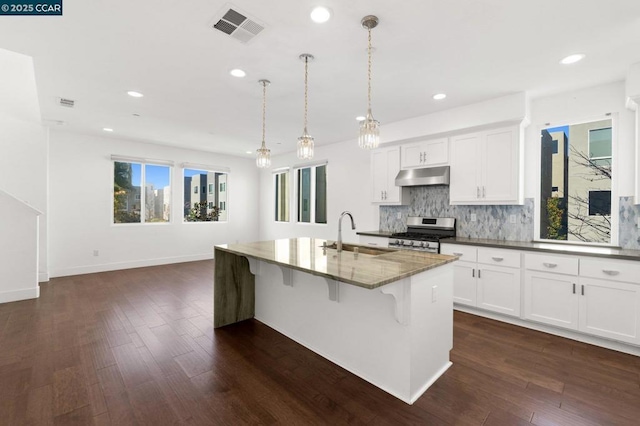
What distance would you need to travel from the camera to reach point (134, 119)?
15.2ft

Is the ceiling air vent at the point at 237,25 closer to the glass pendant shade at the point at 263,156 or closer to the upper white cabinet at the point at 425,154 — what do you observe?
the glass pendant shade at the point at 263,156

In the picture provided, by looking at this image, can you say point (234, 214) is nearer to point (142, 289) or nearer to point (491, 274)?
point (142, 289)

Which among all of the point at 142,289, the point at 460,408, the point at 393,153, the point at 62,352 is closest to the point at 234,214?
the point at 142,289

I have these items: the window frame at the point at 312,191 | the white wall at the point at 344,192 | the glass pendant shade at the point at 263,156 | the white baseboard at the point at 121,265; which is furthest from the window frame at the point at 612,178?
the white baseboard at the point at 121,265

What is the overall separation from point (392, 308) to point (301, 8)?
222 centimetres

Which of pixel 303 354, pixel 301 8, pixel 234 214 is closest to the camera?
pixel 301 8

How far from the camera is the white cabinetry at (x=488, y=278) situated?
3.24 meters

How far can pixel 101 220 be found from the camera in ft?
19.2

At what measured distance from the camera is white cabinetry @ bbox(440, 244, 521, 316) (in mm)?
3240

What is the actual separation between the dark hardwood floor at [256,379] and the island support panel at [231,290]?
14 cm

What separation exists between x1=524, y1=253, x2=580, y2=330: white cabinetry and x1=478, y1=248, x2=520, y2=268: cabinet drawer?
9 cm

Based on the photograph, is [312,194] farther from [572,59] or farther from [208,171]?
[572,59]

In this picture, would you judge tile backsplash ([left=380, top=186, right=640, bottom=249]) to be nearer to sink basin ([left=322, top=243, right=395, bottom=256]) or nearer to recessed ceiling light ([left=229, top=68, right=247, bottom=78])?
sink basin ([left=322, top=243, right=395, bottom=256])

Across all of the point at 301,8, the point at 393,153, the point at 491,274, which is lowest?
the point at 491,274
